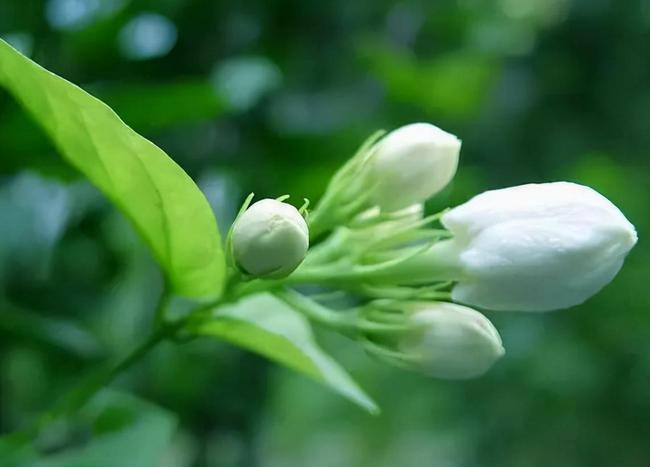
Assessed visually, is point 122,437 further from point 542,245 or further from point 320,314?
point 542,245

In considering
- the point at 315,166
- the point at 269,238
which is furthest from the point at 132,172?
the point at 315,166

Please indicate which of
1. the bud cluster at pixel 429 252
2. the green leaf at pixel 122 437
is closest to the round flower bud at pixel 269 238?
the bud cluster at pixel 429 252

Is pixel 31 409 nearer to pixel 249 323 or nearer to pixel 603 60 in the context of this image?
pixel 249 323

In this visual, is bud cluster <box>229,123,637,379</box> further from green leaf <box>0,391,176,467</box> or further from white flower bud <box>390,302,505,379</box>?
green leaf <box>0,391,176,467</box>

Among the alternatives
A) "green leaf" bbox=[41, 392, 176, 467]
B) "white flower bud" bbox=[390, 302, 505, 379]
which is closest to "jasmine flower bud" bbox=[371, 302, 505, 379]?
"white flower bud" bbox=[390, 302, 505, 379]

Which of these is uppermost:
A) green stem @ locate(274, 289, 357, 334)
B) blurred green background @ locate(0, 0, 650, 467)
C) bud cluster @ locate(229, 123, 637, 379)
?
bud cluster @ locate(229, 123, 637, 379)

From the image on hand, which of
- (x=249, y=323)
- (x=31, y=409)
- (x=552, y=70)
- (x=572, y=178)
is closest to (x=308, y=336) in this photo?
(x=249, y=323)
